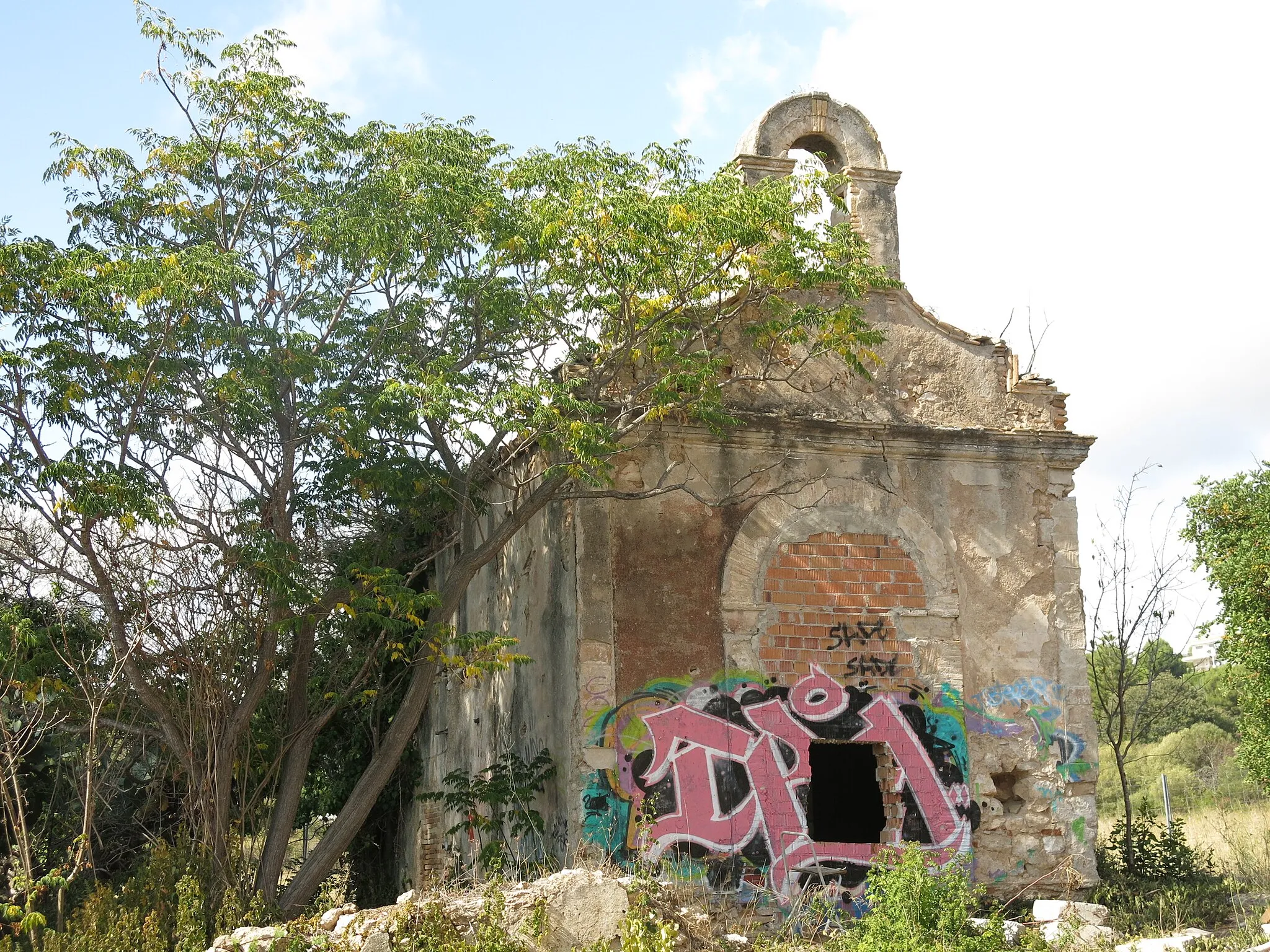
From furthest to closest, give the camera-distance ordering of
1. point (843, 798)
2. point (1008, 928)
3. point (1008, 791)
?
point (843, 798), point (1008, 791), point (1008, 928)

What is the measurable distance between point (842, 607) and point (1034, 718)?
7.00 ft

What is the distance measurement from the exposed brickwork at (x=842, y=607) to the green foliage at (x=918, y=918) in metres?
2.02

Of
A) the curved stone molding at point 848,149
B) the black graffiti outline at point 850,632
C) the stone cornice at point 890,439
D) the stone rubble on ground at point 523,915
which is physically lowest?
the stone rubble on ground at point 523,915

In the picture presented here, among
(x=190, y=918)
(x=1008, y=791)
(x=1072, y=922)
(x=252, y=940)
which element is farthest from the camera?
(x=1008, y=791)

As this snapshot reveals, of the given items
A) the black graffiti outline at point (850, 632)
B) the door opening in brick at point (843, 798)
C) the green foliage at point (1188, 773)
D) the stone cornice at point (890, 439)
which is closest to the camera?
the black graffiti outline at point (850, 632)

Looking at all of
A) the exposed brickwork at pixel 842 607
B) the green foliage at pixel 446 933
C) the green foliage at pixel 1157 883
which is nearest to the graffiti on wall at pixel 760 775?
the exposed brickwork at pixel 842 607

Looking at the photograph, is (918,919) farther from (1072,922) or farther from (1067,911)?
(1067,911)

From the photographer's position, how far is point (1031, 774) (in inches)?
442

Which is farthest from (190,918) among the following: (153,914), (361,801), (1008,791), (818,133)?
(818,133)

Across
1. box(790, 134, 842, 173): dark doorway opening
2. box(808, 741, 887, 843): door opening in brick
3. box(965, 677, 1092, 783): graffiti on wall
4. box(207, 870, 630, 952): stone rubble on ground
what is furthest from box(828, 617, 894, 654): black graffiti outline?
A: box(790, 134, 842, 173): dark doorway opening

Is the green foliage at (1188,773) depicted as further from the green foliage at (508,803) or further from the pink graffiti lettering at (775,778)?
the green foliage at (508,803)

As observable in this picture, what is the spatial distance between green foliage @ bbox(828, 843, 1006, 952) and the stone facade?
4.58 feet

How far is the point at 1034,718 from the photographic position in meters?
11.4

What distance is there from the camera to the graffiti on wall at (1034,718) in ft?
36.8
